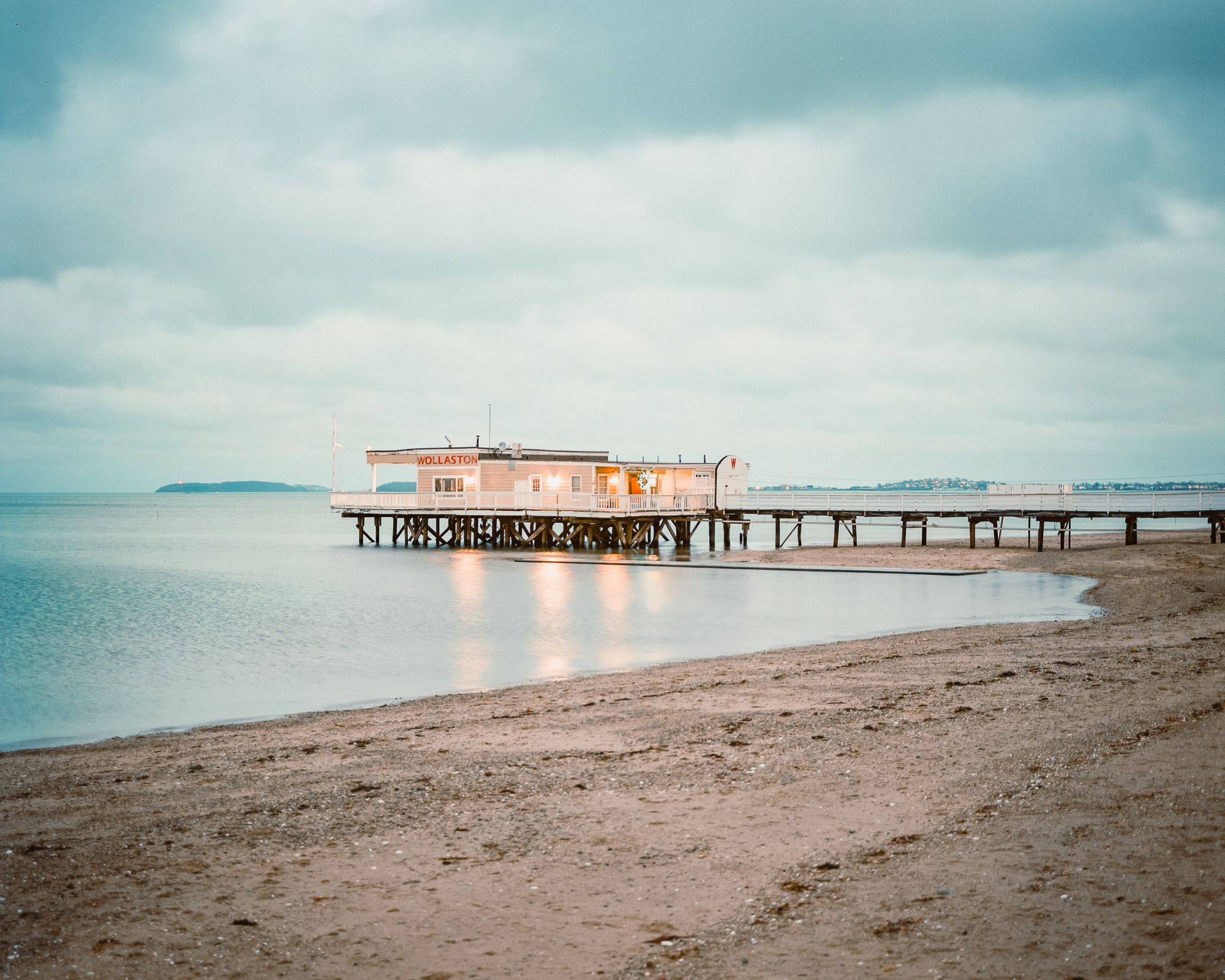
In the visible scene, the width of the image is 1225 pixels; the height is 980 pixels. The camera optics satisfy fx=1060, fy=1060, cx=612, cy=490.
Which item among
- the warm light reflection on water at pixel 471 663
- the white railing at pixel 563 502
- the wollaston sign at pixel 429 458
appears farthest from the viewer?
the wollaston sign at pixel 429 458

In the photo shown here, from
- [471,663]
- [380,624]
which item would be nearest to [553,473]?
[380,624]

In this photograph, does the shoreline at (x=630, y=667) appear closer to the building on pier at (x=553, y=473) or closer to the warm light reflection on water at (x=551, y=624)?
the warm light reflection on water at (x=551, y=624)

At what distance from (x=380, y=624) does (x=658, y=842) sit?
837 inches

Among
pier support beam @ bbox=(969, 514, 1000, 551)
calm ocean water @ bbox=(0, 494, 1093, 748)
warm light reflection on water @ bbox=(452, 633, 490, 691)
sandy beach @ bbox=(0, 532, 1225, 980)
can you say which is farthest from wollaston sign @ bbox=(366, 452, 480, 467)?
sandy beach @ bbox=(0, 532, 1225, 980)

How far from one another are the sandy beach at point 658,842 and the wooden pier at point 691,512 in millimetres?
31188

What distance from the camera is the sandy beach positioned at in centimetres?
536

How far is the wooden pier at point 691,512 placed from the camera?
41781mm

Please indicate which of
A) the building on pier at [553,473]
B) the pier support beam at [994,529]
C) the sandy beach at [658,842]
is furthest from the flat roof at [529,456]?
the sandy beach at [658,842]

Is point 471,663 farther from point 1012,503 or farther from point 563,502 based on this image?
point 1012,503

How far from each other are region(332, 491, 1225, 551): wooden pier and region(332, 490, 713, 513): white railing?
0.04 meters

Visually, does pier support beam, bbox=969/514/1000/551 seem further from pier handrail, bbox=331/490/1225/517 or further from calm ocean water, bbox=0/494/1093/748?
calm ocean water, bbox=0/494/1093/748

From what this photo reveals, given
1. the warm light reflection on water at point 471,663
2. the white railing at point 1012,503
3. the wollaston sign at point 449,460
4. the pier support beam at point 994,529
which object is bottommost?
the warm light reflection on water at point 471,663

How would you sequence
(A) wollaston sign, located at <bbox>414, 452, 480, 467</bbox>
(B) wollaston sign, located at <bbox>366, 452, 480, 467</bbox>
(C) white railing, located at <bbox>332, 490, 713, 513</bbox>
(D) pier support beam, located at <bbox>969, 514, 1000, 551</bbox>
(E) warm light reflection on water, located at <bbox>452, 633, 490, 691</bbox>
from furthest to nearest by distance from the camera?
(B) wollaston sign, located at <bbox>366, 452, 480, 467</bbox> → (A) wollaston sign, located at <bbox>414, 452, 480, 467</bbox> → (C) white railing, located at <bbox>332, 490, 713, 513</bbox> → (D) pier support beam, located at <bbox>969, 514, 1000, 551</bbox> → (E) warm light reflection on water, located at <bbox>452, 633, 490, 691</bbox>

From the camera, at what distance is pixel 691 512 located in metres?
50.9
